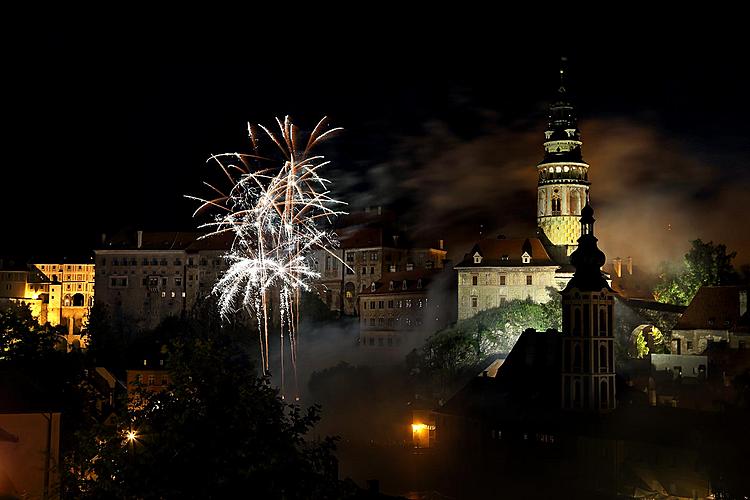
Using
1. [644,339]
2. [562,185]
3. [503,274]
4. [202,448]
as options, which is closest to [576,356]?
[644,339]

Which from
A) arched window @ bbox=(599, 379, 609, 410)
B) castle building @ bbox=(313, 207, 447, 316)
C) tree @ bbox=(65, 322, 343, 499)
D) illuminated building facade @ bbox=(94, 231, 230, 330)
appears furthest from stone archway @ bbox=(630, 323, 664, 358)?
illuminated building facade @ bbox=(94, 231, 230, 330)

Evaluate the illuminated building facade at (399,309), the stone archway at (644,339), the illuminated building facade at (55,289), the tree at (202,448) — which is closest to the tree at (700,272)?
the stone archway at (644,339)

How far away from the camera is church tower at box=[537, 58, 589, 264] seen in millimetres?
78562

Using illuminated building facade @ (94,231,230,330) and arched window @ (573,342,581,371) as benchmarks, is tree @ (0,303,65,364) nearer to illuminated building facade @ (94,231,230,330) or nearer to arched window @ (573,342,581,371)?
arched window @ (573,342,581,371)

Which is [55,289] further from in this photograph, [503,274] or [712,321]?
[712,321]

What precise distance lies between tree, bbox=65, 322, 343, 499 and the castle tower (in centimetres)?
3168

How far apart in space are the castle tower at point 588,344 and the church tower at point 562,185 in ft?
73.5

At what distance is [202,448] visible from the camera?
2239 centimetres

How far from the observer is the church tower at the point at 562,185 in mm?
78562

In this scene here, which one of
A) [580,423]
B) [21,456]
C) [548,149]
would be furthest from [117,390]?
[548,149]

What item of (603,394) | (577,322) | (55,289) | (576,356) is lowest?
(603,394)

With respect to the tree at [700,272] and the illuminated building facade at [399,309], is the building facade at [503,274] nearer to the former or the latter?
the illuminated building facade at [399,309]

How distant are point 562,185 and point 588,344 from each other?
26734 millimetres

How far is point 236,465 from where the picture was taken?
22219 millimetres
